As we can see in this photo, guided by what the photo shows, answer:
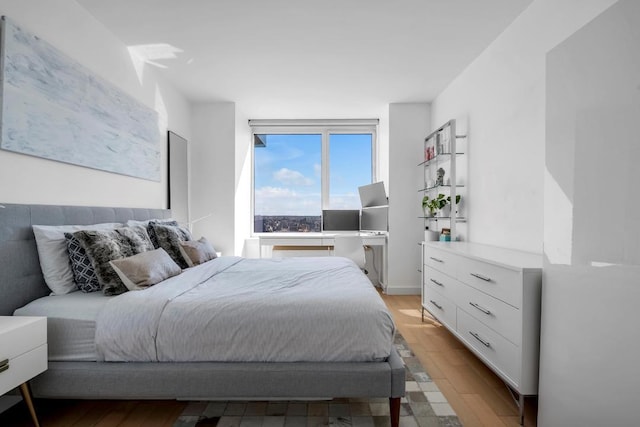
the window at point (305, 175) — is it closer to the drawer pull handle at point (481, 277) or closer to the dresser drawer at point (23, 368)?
the drawer pull handle at point (481, 277)

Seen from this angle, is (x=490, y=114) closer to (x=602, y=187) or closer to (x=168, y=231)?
(x=602, y=187)

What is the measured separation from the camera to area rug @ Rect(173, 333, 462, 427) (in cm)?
171

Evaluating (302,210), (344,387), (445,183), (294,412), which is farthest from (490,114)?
(302,210)

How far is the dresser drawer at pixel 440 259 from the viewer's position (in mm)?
2666

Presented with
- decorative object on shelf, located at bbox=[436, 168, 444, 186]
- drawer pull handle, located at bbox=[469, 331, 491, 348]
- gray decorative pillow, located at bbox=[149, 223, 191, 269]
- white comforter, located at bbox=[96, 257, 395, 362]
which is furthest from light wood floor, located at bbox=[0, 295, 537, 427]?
decorative object on shelf, located at bbox=[436, 168, 444, 186]

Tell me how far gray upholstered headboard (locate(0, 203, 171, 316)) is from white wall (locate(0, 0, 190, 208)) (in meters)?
0.10

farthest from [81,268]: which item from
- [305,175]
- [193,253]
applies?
[305,175]

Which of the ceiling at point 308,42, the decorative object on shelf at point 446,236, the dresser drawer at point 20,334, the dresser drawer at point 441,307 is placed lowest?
the dresser drawer at point 441,307

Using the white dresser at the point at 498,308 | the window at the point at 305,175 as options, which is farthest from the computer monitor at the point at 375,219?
the white dresser at the point at 498,308

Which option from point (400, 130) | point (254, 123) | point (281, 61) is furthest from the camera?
point (254, 123)

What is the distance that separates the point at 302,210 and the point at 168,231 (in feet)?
9.56

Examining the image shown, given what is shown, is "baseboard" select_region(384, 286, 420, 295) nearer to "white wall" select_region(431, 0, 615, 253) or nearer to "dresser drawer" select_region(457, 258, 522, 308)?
"white wall" select_region(431, 0, 615, 253)

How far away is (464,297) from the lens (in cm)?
241

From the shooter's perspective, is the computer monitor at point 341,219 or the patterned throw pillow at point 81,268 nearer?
the patterned throw pillow at point 81,268
